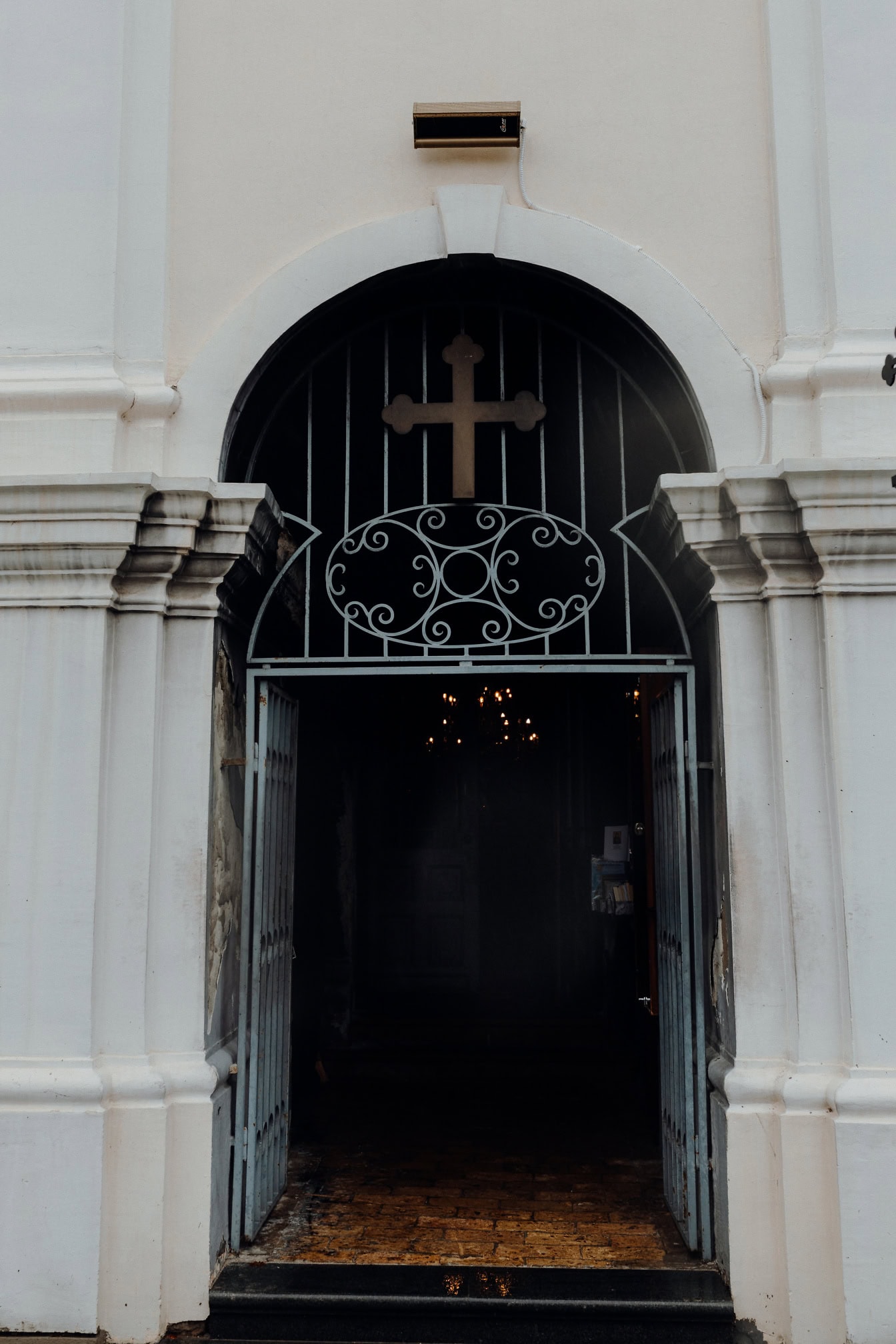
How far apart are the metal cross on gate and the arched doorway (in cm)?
1

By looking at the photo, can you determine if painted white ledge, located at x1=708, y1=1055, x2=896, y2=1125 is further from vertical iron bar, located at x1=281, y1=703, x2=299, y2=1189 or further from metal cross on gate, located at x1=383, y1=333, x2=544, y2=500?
metal cross on gate, located at x1=383, y1=333, x2=544, y2=500

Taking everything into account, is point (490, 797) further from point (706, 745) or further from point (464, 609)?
point (706, 745)

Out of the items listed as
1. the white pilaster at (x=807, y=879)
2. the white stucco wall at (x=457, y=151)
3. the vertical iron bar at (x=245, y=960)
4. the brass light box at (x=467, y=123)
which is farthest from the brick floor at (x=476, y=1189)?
the brass light box at (x=467, y=123)

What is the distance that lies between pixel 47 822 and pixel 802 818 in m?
2.77

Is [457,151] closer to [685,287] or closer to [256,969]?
[685,287]

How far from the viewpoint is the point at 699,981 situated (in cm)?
426

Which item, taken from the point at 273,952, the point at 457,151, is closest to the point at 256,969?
the point at 273,952

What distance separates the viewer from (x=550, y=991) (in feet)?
29.3

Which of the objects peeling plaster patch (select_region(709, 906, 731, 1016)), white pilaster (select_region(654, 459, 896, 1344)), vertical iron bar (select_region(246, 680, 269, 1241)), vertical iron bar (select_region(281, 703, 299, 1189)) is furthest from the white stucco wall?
peeling plaster patch (select_region(709, 906, 731, 1016))

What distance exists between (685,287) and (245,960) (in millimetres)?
3246

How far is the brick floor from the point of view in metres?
4.20

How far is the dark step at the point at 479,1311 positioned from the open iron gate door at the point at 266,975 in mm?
447

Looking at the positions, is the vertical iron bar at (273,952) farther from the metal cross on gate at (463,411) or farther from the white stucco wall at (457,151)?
the white stucco wall at (457,151)

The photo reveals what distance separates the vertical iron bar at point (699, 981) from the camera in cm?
404
